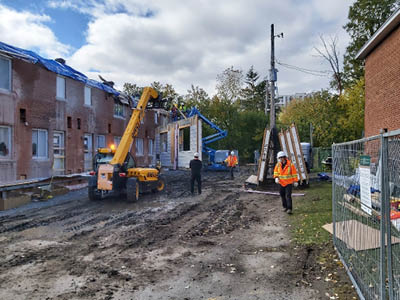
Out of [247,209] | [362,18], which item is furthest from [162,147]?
[362,18]

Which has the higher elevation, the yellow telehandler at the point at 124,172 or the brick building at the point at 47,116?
the brick building at the point at 47,116

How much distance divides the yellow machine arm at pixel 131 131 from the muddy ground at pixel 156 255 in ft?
6.53

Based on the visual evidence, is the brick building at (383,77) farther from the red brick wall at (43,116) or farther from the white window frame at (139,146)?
the white window frame at (139,146)

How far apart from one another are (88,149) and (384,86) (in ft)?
51.1

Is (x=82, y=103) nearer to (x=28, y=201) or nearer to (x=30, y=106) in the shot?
(x=30, y=106)

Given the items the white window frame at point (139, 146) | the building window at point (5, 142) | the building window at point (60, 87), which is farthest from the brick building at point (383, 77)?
the building window at point (5, 142)

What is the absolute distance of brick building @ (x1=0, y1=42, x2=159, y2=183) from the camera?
12.5m

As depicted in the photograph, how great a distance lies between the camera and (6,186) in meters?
11.1

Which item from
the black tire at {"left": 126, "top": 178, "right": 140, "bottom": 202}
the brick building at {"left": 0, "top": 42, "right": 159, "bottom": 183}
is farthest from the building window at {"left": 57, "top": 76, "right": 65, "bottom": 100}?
the black tire at {"left": 126, "top": 178, "right": 140, "bottom": 202}

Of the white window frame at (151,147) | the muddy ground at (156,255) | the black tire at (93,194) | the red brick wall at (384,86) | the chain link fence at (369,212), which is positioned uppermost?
the red brick wall at (384,86)

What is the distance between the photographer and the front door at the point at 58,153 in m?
15.1

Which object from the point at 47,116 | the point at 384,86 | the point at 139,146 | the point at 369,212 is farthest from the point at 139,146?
the point at 369,212

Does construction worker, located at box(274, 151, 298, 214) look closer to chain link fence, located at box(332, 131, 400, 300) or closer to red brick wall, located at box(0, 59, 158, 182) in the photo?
chain link fence, located at box(332, 131, 400, 300)

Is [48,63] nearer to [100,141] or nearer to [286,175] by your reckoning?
[100,141]
